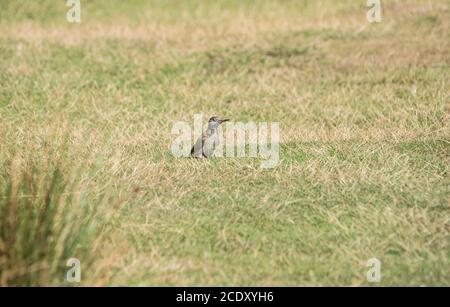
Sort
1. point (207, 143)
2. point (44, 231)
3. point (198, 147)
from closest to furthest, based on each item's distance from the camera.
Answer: point (44, 231) < point (207, 143) < point (198, 147)

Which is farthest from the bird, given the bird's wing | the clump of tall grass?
the clump of tall grass

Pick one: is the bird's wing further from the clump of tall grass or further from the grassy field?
the clump of tall grass

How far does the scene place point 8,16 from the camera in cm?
1764

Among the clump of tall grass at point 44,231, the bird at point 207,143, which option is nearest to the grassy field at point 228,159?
the clump of tall grass at point 44,231

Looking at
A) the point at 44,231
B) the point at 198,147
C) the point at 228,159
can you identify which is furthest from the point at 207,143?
the point at 44,231

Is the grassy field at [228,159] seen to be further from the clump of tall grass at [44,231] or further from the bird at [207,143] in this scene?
the bird at [207,143]

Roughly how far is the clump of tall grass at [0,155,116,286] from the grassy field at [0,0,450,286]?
18 mm

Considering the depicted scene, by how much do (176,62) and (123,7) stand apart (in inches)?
198

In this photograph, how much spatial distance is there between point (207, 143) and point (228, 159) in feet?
1.04

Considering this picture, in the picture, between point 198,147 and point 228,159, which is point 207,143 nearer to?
point 198,147

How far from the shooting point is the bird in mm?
9297

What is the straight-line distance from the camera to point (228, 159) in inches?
368
